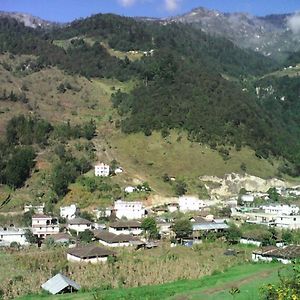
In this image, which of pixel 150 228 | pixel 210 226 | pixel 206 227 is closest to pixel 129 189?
pixel 150 228

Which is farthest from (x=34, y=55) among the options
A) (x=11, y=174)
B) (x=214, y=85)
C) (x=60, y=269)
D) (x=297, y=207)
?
(x=60, y=269)

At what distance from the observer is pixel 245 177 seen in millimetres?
62156

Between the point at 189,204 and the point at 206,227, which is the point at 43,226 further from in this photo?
the point at 189,204

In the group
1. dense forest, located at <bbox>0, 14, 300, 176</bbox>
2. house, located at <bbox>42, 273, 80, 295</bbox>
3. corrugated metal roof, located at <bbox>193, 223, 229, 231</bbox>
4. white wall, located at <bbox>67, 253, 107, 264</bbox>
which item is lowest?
white wall, located at <bbox>67, 253, 107, 264</bbox>

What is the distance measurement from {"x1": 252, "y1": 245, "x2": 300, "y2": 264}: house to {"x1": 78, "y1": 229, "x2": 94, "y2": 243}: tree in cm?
1234

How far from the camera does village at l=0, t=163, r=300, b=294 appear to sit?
36.4 m

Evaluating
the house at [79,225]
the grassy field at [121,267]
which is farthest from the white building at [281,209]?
the house at [79,225]

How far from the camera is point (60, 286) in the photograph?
88.2 feet

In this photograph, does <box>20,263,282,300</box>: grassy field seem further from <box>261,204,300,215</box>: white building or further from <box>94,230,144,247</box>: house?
<box>261,204,300,215</box>: white building

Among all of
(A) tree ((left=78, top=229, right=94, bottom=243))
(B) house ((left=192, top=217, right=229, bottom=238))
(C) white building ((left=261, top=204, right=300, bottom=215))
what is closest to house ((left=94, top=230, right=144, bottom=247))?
(A) tree ((left=78, top=229, right=94, bottom=243))

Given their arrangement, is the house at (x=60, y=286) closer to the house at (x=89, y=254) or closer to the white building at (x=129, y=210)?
the house at (x=89, y=254)

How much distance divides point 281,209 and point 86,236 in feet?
58.8

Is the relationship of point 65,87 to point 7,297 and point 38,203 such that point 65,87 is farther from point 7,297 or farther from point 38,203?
point 7,297

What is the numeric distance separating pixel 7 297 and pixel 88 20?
102832 mm
